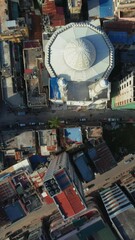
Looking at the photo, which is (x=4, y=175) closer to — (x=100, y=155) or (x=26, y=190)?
(x=26, y=190)

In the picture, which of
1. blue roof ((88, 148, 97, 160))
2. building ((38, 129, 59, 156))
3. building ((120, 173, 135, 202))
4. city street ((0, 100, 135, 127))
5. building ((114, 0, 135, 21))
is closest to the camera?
building ((114, 0, 135, 21))

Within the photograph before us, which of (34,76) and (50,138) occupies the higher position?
(34,76)

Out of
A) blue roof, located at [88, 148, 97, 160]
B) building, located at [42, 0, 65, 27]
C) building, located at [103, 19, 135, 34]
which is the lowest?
blue roof, located at [88, 148, 97, 160]

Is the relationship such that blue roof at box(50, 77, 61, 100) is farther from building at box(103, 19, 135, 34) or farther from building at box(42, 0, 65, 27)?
building at box(103, 19, 135, 34)

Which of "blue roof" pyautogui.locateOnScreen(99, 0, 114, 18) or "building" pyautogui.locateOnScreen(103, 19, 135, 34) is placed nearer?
"building" pyautogui.locateOnScreen(103, 19, 135, 34)

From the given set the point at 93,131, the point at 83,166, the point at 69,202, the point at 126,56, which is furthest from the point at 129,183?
the point at 126,56

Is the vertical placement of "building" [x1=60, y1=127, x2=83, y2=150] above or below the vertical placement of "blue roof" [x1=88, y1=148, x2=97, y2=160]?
above

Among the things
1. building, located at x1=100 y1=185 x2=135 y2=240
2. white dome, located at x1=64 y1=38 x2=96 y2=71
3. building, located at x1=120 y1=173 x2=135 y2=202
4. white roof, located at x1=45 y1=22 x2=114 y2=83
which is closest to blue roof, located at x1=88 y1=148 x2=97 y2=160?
building, located at x1=120 y1=173 x2=135 y2=202
